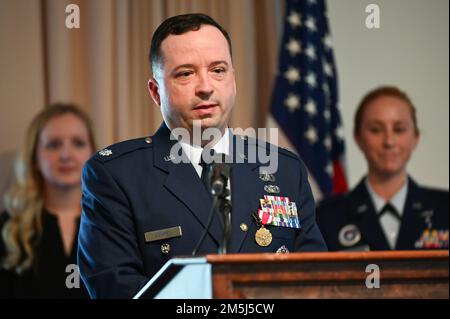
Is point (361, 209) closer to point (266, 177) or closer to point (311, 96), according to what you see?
point (311, 96)

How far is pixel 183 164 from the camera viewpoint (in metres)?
3.06

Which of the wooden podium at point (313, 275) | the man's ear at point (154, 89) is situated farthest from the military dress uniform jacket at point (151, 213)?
the wooden podium at point (313, 275)

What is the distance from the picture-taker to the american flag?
605cm

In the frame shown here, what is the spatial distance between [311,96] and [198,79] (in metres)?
3.16

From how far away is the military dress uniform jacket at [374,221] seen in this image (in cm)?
566

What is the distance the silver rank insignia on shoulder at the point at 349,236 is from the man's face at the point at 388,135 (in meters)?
0.45

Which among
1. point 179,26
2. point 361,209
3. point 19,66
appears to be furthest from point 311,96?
point 179,26

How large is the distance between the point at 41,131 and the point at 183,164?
2498mm

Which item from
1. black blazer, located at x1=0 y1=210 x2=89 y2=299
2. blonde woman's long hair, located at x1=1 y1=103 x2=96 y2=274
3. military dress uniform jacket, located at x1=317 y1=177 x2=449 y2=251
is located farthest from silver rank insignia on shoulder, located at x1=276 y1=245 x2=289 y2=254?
military dress uniform jacket, located at x1=317 y1=177 x2=449 y2=251

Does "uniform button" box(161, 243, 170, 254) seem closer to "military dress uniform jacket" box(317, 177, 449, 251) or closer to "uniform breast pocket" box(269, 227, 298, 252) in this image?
"uniform breast pocket" box(269, 227, 298, 252)

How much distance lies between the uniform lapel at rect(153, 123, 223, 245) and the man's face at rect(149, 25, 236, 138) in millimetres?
98

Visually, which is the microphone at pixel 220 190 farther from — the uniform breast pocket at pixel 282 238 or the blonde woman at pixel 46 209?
the blonde woman at pixel 46 209

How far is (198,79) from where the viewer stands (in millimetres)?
3002
